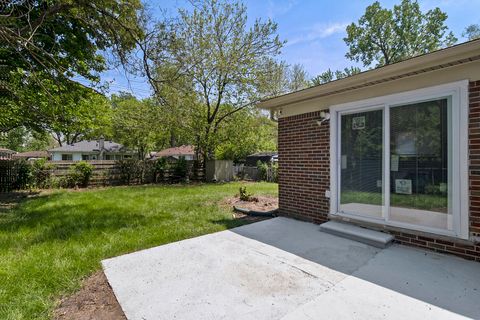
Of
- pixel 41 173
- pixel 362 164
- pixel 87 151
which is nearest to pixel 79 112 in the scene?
pixel 41 173

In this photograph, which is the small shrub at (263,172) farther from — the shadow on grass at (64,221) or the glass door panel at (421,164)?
the glass door panel at (421,164)

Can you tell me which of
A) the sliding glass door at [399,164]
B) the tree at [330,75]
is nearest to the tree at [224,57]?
the sliding glass door at [399,164]

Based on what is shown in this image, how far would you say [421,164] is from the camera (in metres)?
3.55

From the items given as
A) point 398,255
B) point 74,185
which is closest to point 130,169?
point 74,185

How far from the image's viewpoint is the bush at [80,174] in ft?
34.4

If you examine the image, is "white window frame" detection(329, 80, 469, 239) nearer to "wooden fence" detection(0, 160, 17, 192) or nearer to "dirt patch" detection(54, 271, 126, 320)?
"dirt patch" detection(54, 271, 126, 320)

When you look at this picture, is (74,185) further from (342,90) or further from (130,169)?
(342,90)

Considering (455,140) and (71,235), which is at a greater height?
(455,140)

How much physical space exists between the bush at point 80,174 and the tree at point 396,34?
906 inches

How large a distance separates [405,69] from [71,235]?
5.77m

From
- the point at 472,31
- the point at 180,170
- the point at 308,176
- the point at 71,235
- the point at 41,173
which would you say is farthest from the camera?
the point at 472,31

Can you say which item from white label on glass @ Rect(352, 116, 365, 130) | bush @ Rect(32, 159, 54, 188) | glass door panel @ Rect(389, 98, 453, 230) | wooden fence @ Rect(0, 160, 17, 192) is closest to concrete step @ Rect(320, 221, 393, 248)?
glass door panel @ Rect(389, 98, 453, 230)

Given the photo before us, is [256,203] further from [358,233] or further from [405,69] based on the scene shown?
[405,69]

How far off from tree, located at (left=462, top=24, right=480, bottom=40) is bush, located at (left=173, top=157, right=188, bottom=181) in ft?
79.3
